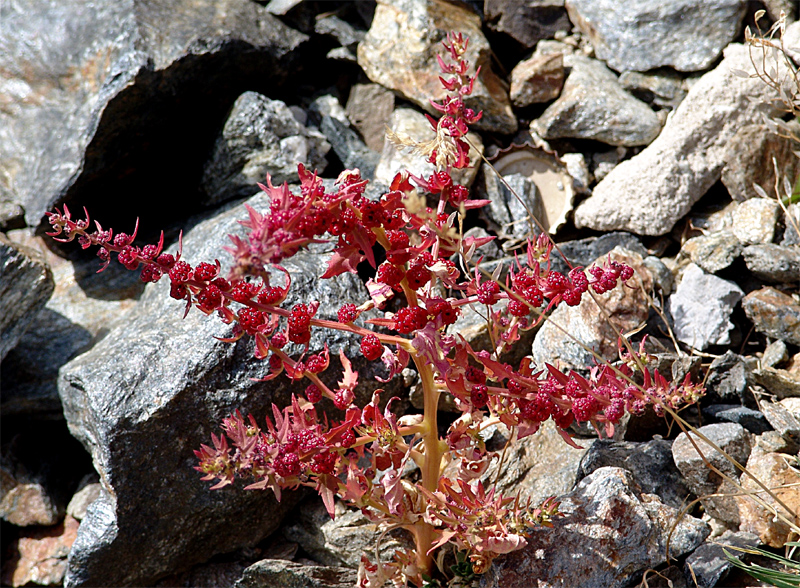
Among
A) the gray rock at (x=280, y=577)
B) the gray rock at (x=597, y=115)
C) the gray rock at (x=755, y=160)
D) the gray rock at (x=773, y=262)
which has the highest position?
the gray rock at (x=597, y=115)

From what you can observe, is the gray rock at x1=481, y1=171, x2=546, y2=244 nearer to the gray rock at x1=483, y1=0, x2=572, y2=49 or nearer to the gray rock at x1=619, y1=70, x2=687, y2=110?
the gray rock at x1=619, y1=70, x2=687, y2=110

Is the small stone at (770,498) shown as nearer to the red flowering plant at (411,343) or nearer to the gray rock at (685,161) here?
the red flowering plant at (411,343)

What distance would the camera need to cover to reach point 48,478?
10.0ft

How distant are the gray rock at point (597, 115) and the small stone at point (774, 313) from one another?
1015mm

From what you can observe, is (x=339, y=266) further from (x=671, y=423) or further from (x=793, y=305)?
(x=793, y=305)

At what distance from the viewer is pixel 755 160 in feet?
9.70

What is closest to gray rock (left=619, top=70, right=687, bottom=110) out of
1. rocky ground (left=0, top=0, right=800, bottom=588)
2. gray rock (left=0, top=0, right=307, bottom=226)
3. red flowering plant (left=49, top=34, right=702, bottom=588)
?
rocky ground (left=0, top=0, right=800, bottom=588)

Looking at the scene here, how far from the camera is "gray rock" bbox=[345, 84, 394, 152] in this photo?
3.71 metres

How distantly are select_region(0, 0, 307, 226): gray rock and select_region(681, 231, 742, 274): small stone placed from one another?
2.36m

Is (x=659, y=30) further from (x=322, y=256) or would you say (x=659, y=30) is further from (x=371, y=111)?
(x=322, y=256)

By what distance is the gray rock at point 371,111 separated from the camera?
146 inches

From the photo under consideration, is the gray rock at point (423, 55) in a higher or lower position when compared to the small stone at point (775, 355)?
higher

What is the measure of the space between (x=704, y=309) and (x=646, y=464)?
792 millimetres

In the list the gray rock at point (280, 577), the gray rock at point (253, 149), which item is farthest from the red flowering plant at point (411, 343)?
the gray rock at point (253, 149)
